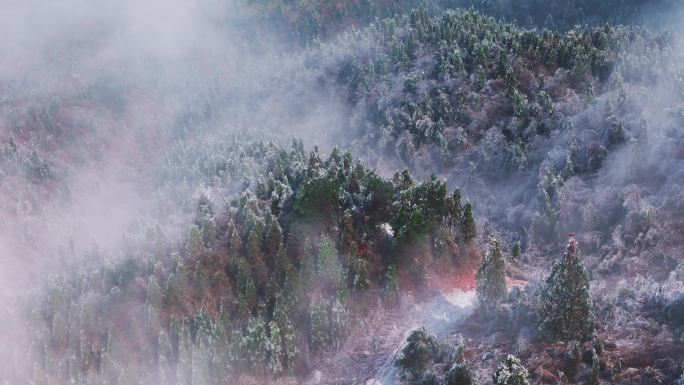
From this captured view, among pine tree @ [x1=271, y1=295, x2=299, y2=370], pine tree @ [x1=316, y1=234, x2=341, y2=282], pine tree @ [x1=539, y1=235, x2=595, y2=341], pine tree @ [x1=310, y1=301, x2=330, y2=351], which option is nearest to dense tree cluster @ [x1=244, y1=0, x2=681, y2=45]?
pine tree @ [x1=316, y1=234, x2=341, y2=282]

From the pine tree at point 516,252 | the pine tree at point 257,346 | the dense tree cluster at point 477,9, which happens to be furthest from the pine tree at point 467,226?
the dense tree cluster at point 477,9

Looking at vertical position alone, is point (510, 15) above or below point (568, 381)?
above

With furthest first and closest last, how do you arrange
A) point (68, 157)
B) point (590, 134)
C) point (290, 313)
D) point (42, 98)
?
point (42, 98) < point (68, 157) < point (590, 134) < point (290, 313)

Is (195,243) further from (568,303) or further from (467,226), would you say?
(568,303)

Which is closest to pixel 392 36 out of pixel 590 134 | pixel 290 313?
pixel 590 134

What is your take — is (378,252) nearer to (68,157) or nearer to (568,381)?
(568,381)

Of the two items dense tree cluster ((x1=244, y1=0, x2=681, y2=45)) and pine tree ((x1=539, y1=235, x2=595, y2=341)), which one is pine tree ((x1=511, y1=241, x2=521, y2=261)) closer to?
pine tree ((x1=539, y1=235, x2=595, y2=341))

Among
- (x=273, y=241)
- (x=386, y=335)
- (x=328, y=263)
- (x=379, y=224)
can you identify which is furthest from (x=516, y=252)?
(x=273, y=241)
